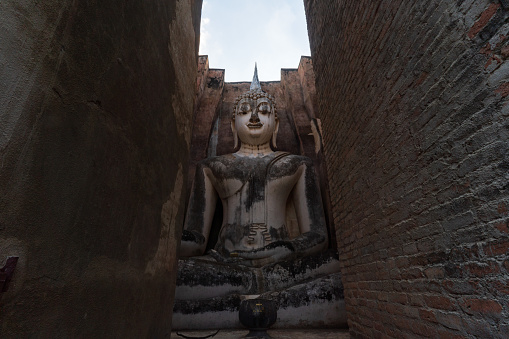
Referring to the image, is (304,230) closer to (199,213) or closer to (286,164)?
(286,164)

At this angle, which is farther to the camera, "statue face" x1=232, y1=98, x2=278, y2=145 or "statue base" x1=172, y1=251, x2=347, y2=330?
"statue face" x1=232, y1=98, x2=278, y2=145

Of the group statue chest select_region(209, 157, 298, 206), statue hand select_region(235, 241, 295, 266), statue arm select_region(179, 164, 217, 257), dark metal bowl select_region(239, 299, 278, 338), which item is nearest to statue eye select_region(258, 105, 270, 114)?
statue chest select_region(209, 157, 298, 206)

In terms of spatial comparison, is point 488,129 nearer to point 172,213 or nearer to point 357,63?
point 357,63

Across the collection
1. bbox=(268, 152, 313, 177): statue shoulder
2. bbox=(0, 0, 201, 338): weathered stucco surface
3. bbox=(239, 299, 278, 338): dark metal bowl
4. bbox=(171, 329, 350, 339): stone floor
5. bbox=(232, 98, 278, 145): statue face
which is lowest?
bbox=(171, 329, 350, 339): stone floor

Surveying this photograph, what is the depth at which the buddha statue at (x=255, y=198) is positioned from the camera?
4.70m

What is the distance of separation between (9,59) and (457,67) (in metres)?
1.85

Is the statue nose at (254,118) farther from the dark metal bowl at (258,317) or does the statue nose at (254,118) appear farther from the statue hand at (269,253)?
the dark metal bowl at (258,317)

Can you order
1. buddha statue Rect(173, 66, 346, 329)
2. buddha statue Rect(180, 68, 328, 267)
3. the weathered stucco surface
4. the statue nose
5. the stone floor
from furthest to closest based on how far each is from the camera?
the statue nose
buddha statue Rect(180, 68, 328, 267)
buddha statue Rect(173, 66, 346, 329)
the stone floor
the weathered stucco surface

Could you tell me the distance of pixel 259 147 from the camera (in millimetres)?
6156

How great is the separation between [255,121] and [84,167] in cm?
503

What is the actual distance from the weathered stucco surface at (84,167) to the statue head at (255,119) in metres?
4.07

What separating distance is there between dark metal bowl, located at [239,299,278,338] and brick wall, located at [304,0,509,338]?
78 centimetres

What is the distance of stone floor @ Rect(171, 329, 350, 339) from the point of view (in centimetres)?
301

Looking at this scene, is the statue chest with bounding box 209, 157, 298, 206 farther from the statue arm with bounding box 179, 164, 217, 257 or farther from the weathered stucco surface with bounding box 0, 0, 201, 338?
the weathered stucco surface with bounding box 0, 0, 201, 338
